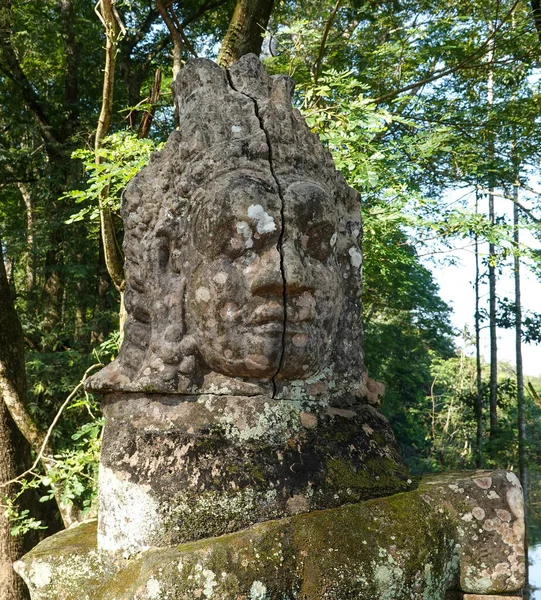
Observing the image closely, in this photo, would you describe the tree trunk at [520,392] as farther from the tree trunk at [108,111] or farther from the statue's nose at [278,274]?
the statue's nose at [278,274]

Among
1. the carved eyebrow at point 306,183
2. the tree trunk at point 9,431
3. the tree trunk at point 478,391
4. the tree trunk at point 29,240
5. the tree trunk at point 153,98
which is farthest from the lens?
the tree trunk at point 478,391

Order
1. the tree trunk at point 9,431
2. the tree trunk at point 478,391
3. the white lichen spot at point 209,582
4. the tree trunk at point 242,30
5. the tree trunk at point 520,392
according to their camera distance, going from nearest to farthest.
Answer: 1. the white lichen spot at point 209,582
2. the tree trunk at point 242,30
3. the tree trunk at point 9,431
4. the tree trunk at point 520,392
5. the tree trunk at point 478,391

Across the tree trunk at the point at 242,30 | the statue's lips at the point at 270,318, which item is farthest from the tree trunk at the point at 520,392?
the statue's lips at the point at 270,318

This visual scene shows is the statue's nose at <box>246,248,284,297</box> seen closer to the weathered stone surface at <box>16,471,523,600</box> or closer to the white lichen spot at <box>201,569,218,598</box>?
the weathered stone surface at <box>16,471,523,600</box>

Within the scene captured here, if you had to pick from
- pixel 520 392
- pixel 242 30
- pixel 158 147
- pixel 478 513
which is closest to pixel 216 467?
pixel 478 513

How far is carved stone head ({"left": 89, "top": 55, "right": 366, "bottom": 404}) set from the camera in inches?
81.4

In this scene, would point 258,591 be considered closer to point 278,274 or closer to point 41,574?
point 41,574

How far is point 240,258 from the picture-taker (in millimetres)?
2090

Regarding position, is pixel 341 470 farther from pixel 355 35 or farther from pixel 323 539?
pixel 355 35

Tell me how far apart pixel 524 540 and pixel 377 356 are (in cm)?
884

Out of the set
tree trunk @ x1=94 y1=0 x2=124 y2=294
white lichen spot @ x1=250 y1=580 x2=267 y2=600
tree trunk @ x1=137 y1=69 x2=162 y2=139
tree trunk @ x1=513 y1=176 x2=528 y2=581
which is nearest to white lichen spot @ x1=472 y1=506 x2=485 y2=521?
white lichen spot @ x1=250 y1=580 x2=267 y2=600

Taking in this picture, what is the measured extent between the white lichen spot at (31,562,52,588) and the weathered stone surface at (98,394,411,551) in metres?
0.20

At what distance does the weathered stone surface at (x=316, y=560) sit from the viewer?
1.79m

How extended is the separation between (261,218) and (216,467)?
77 cm
